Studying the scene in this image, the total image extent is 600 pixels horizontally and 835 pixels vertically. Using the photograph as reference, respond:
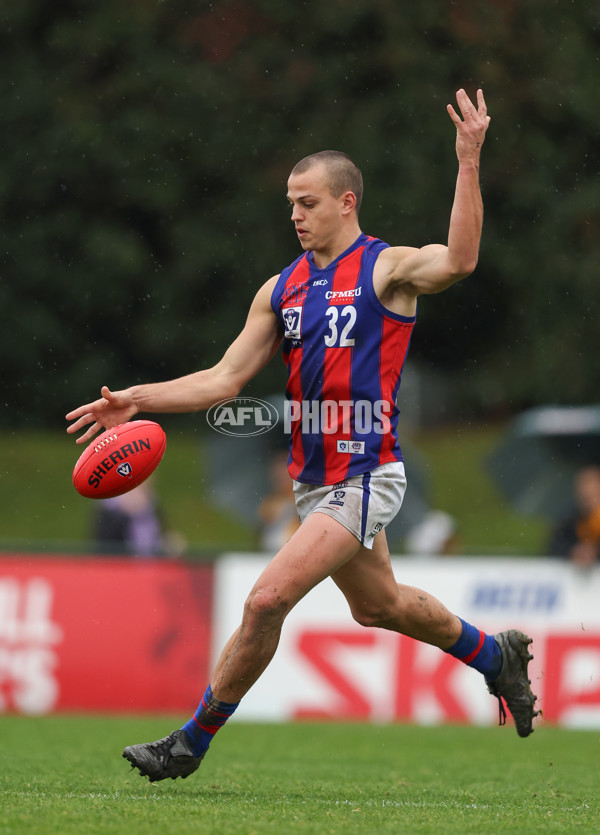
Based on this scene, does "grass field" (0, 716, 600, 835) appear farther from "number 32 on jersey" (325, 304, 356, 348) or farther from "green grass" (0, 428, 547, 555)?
"green grass" (0, 428, 547, 555)

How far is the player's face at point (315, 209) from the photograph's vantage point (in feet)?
18.9

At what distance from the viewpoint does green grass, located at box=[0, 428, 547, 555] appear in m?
21.1

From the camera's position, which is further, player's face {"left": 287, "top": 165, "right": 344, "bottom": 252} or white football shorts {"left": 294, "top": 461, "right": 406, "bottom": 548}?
player's face {"left": 287, "top": 165, "right": 344, "bottom": 252}

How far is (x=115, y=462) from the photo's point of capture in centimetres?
561

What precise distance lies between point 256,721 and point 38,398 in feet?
44.6

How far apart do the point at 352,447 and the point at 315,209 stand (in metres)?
0.98

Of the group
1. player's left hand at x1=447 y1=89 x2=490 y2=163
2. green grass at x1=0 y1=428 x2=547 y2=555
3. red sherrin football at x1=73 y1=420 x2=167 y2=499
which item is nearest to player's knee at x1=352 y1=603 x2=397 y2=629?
red sherrin football at x1=73 y1=420 x2=167 y2=499

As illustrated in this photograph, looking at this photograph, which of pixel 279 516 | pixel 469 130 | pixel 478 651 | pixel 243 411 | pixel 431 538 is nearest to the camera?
pixel 469 130

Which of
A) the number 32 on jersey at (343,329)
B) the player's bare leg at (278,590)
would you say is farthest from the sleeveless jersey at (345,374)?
the player's bare leg at (278,590)

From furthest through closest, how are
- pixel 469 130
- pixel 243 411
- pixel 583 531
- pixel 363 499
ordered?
pixel 583 531
pixel 243 411
pixel 363 499
pixel 469 130

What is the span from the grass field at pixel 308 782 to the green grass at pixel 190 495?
11283mm

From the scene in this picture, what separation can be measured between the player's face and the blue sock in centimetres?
170

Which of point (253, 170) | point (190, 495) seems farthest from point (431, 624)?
point (253, 170)

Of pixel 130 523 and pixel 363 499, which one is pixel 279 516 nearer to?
pixel 130 523
